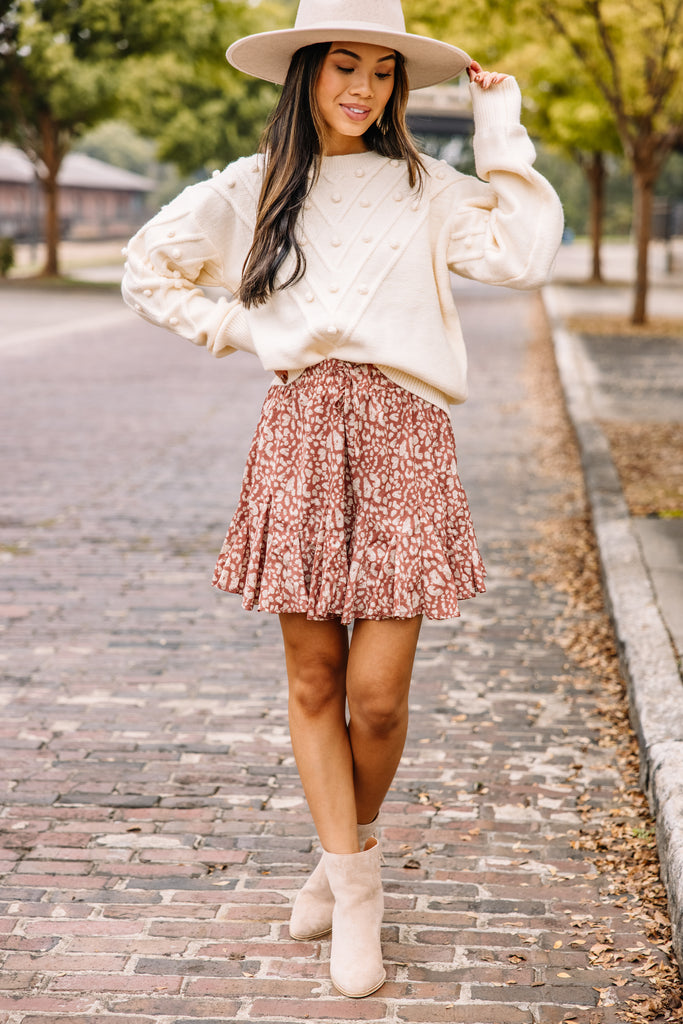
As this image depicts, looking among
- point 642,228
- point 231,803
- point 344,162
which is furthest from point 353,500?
point 642,228

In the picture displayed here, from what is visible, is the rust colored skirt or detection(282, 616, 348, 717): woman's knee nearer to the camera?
the rust colored skirt

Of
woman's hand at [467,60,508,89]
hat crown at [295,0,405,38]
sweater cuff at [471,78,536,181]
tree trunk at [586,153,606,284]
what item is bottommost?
tree trunk at [586,153,606,284]

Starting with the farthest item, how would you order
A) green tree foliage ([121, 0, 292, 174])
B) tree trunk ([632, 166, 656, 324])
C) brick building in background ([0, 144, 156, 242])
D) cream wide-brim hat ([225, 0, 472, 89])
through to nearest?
brick building in background ([0, 144, 156, 242])
green tree foliage ([121, 0, 292, 174])
tree trunk ([632, 166, 656, 324])
cream wide-brim hat ([225, 0, 472, 89])

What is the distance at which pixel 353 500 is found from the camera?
2.77m

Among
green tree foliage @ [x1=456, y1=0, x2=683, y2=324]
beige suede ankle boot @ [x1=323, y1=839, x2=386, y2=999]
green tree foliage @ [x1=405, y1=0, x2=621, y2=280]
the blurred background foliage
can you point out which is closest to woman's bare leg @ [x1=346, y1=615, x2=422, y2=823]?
beige suede ankle boot @ [x1=323, y1=839, x2=386, y2=999]

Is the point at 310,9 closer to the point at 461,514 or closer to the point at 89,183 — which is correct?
the point at 461,514

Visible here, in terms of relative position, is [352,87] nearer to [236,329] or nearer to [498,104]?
[498,104]

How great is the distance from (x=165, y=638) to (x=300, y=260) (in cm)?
295

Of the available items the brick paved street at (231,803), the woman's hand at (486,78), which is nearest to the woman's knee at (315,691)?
the brick paved street at (231,803)

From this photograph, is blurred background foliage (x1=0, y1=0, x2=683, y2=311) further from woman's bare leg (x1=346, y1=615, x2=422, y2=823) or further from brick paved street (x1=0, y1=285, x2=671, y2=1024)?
woman's bare leg (x1=346, y1=615, x2=422, y2=823)

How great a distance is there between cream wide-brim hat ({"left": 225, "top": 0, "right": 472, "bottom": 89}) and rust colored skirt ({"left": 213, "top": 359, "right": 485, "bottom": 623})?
27.0 inches

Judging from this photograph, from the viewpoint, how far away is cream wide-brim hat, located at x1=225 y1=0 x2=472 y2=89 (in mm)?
2621

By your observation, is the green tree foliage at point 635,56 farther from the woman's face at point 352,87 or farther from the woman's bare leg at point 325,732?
the woman's bare leg at point 325,732

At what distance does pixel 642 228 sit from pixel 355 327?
1726 centimetres
